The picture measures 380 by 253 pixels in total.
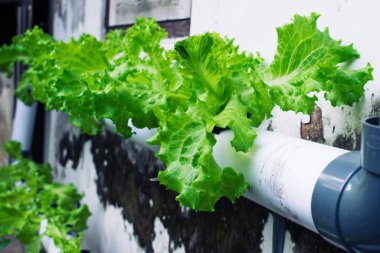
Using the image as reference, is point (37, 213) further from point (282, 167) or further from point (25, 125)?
point (282, 167)

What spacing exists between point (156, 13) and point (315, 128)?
100 centimetres

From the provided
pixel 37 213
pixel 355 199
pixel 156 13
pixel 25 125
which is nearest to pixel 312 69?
pixel 355 199

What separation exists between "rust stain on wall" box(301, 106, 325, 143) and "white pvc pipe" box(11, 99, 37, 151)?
114 inches

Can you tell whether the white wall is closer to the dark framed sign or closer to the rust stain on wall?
the rust stain on wall

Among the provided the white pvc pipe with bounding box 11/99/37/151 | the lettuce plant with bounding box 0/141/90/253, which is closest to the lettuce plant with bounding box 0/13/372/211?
the lettuce plant with bounding box 0/141/90/253

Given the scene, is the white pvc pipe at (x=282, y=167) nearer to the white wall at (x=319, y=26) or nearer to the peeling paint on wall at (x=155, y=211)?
the white wall at (x=319, y=26)

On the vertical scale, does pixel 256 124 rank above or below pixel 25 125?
above

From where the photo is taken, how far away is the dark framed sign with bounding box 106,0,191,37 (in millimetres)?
1761

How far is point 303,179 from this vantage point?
89cm

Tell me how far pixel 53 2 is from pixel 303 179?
308cm

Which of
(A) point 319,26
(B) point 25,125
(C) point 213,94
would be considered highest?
(A) point 319,26

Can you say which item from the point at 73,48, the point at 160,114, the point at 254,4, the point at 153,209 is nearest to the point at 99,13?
the point at 73,48

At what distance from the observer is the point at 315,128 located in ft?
3.81

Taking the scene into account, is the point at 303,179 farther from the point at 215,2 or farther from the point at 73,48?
the point at 73,48
